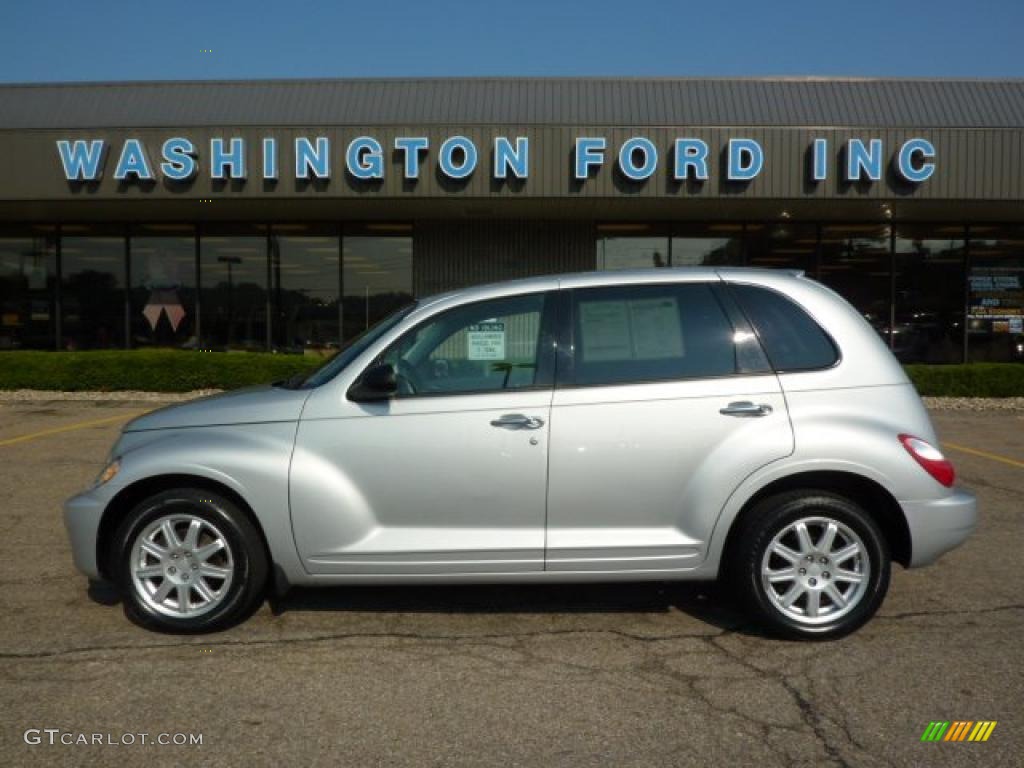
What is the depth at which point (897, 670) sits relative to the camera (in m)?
4.07

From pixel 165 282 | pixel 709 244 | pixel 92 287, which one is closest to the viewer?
pixel 709 244

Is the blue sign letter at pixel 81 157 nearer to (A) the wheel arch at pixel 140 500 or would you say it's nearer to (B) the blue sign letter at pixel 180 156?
(B) the blue sign letter at pixel 180 156

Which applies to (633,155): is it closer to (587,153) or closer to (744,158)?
(587,153)

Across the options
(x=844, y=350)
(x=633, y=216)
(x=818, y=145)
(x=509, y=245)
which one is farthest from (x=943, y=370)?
(x=844, y=350)

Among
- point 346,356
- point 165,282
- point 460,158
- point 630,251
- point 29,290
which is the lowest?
point 346,356

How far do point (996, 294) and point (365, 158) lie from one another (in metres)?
12.5

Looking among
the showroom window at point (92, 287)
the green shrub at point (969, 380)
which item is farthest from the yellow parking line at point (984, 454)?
the showroom window at point (92, 287)

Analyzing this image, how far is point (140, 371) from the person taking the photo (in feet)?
52.0

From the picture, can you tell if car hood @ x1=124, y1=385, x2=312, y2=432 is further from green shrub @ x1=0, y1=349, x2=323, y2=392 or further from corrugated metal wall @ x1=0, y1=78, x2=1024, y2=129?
corrugated metal wall @ x1=0, y1=78, x2=1024, y2=129

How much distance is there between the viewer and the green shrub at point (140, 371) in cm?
1578

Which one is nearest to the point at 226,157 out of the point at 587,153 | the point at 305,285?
the point at 305,285

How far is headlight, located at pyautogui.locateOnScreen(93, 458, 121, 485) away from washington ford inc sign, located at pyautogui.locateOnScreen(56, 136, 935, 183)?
35.7 feet

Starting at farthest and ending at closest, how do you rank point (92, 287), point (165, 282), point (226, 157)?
point (92, 287)
point (165, 282)
point (226, 157)

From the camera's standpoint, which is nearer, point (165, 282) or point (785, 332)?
point (785, 332)
